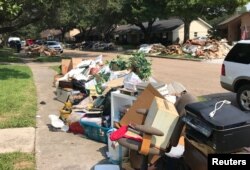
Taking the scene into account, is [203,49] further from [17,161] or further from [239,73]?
[17,161]

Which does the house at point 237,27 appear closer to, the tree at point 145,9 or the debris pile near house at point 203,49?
the debris pile near house at point 203,49

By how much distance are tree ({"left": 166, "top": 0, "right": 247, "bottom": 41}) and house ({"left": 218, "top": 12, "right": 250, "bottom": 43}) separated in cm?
117

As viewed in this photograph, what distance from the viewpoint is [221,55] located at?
35.9 m

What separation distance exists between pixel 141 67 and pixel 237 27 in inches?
1661

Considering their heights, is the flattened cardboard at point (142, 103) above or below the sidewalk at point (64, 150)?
above

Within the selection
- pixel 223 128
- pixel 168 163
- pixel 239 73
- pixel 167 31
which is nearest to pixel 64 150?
pixel 168 163

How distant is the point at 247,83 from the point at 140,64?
275 centimetres

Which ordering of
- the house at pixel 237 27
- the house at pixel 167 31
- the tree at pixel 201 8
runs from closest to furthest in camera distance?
1. the tree at pixel 201 8
2. the house at pixel 237 27
3. the house at pixel 167 31

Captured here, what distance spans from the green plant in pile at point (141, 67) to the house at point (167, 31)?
52.1 metres

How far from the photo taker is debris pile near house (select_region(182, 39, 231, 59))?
3556cm

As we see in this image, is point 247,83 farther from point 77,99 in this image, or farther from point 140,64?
point 77,99

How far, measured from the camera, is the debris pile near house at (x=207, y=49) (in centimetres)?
3556

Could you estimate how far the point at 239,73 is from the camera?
11.0 metres

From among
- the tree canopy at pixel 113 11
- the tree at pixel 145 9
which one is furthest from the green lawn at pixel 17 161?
the tree at pixel 145 9
